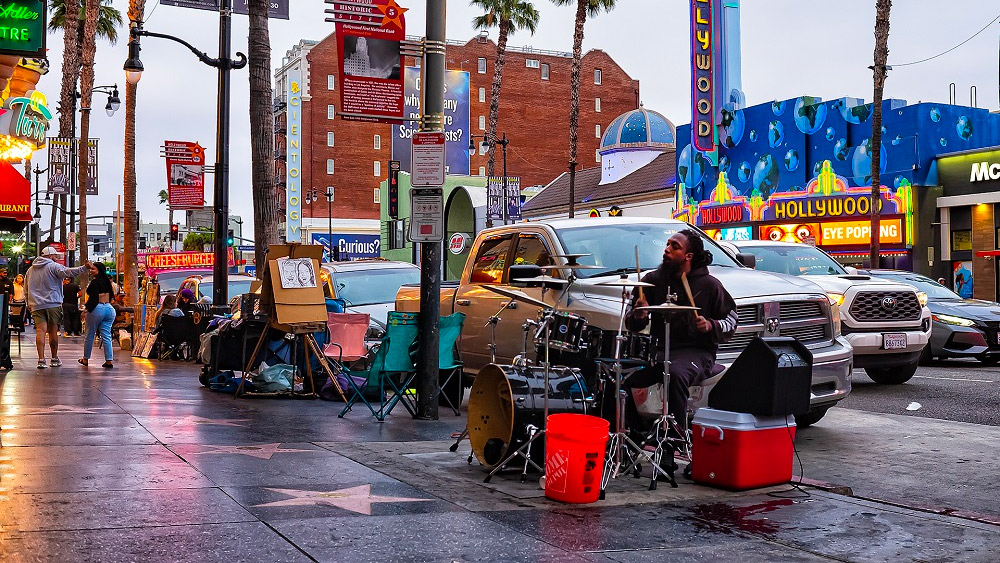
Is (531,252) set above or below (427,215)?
below

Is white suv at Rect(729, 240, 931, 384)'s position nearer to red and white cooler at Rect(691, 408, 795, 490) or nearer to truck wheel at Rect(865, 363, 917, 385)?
truck wheel at Rect(865, 363, 917, 385)

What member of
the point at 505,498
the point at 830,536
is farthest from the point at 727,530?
the point at 505,498

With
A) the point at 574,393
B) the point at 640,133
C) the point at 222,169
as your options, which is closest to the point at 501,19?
the point at 640,133

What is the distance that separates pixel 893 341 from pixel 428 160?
269 inches

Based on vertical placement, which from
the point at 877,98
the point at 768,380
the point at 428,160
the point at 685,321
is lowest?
the point at 768,380

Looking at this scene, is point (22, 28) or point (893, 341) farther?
point (893, 341)

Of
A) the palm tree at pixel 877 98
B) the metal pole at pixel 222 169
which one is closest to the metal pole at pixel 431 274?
the metal pole at pixel 222 169

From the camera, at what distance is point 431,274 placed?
10891 millimetres

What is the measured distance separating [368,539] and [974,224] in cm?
3124

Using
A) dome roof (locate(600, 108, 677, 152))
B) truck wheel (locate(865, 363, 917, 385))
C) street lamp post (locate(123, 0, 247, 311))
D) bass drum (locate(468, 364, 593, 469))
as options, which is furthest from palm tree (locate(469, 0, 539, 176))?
bass drum (locate(468, 364, 593, 469))

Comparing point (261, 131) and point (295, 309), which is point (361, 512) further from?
point (261, 131)

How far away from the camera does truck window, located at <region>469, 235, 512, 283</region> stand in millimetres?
11336

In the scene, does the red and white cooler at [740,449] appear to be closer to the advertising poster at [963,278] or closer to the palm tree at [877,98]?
the palm tree at [877,98]

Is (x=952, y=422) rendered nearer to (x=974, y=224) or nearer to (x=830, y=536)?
(x=830, y=536)
